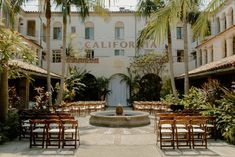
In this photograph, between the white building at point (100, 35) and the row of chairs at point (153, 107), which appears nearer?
the row of chairs at point (153, 107)

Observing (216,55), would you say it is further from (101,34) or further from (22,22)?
(22,22)

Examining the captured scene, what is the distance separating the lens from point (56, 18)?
33500mm

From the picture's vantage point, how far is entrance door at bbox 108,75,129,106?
30.3 meters

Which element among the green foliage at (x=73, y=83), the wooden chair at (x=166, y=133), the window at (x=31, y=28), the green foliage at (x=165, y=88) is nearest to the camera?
the wooden chair at (x=166, y=133)

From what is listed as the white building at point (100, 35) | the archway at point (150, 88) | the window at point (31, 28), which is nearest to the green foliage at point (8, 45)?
the archway at point (150, 88)

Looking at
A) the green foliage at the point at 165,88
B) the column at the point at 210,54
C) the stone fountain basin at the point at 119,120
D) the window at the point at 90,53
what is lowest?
the stone fountain basin at the point at 119,120

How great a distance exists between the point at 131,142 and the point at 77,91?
57.8 ft

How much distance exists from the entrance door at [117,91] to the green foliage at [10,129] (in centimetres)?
1903

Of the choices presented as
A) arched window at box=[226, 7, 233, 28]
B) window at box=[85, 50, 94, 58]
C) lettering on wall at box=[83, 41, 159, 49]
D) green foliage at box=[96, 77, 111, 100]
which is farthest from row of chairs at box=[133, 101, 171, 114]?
window at box=[85, 50, 94, 58]

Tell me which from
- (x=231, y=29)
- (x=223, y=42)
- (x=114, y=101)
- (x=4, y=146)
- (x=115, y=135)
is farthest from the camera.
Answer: (x=114, y=101)

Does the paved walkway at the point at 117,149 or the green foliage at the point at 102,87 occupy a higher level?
the green foliage at the point at 102,87

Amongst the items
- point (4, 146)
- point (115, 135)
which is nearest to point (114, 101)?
point (115, 135)

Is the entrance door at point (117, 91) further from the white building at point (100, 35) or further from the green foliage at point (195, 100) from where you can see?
the green foliage at point (195, 100)

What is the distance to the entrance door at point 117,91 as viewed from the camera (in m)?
30.3
